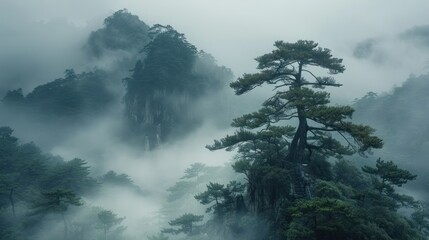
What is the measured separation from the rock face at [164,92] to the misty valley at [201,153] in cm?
33

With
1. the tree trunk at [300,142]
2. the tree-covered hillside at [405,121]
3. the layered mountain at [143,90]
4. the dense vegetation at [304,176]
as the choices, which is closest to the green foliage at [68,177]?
the dense vegetation at [304,176]

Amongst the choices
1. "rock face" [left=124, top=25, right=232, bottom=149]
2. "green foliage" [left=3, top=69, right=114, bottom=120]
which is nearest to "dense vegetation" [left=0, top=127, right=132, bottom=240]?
"rock face" [left=124, top=25, right=232, bottom=149]

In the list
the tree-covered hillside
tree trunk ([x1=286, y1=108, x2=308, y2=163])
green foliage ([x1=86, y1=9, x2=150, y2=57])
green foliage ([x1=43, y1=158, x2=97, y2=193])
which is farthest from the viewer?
green foliage ([x1=86, y1=9, x2=150, y2=57])

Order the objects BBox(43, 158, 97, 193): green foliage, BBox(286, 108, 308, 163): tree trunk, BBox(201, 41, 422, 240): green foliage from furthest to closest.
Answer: BBox(43, 158, 97, 193): green foliage < BBox(286, 108, 308, 163): tree trunk < BBox(201, 41, 422, 240): green foliage

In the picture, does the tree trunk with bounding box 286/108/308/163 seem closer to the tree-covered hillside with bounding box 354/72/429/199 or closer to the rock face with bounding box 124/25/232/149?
the tree-covered hillside with bounding box 354/72/429/199

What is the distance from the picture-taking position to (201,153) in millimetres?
85812

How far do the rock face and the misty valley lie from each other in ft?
1.09

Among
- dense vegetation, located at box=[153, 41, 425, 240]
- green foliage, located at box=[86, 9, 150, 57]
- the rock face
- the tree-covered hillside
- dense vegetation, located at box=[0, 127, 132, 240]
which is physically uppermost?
green foliage, located at box=[86, 9, 150, 57]

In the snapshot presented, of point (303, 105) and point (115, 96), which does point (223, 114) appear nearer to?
point (115, 96)

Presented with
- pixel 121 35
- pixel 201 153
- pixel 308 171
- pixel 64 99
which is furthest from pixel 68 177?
pixel 121 35

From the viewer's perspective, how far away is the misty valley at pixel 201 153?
1997cm

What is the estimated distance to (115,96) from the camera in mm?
118375

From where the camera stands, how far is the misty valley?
65.5ft

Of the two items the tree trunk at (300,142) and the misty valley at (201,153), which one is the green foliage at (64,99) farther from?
the tree trunk at (300,142)
